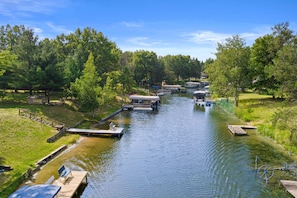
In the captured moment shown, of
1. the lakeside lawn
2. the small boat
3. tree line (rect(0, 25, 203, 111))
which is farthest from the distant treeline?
the small boat

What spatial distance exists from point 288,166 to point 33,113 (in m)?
33.1

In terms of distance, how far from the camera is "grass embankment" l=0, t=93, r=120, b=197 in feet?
73.4

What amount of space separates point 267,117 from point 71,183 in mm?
37506

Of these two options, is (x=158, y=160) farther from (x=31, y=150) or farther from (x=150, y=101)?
(x=150, y=101)

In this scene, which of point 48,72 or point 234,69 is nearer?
point 48,72

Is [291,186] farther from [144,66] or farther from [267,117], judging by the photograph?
[144,66]

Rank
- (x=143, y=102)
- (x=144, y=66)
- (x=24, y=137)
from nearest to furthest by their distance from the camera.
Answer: (x=24, y=137)
(x=143, y=102)
(x=144, y=66)

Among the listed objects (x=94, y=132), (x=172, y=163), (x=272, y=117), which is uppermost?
(x=272, y=117)

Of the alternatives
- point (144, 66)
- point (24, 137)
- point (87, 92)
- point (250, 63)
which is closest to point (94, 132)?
point (87, 92)

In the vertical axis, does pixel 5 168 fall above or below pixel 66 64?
below

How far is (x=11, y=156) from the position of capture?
83.5ft

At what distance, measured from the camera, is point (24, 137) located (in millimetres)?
30500

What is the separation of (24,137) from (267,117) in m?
38.7

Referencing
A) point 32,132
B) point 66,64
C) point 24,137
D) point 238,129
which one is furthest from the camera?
point 66,64
